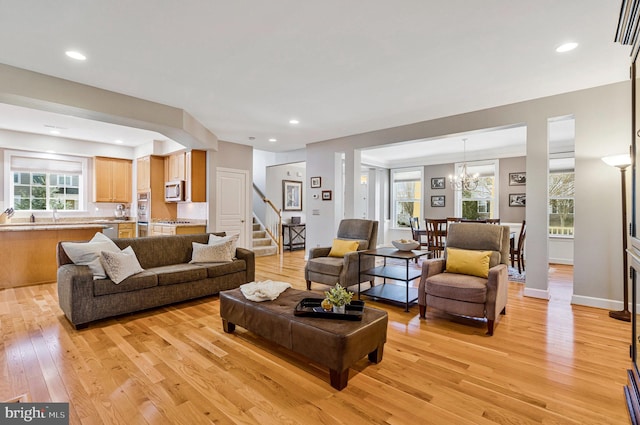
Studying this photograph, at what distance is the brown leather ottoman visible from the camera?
1951 millimetres

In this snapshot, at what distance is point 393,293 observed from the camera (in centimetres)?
389

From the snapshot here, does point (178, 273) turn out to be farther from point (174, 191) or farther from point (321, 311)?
point (174, 191)

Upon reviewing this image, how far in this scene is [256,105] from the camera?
441 cm

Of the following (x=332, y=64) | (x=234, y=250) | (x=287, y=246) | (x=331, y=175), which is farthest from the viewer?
(x=287, y=246)

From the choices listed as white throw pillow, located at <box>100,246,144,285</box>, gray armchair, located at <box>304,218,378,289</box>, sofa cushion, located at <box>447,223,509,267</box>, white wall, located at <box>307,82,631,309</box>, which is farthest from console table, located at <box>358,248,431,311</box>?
white throw pillow, located at <box>100,246,144,285</box>

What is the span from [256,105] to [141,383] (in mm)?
3598

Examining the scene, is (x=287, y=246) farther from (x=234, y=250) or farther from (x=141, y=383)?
(x=141, y=383)

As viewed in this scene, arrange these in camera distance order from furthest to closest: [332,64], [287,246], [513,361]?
[287,246]
[332,64]
[513,361]

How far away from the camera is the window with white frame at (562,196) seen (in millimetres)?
6555

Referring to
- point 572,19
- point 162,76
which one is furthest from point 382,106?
point 162,76

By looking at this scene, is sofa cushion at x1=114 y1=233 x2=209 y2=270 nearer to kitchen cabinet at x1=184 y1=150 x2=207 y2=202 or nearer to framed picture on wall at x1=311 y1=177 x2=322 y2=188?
kitchen cabinet at x1=184 y1=150 x2=207 y2=202

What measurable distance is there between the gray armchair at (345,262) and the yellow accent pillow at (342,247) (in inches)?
2.8

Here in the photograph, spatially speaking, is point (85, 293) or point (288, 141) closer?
point (85, 293)

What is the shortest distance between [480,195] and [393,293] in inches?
199
